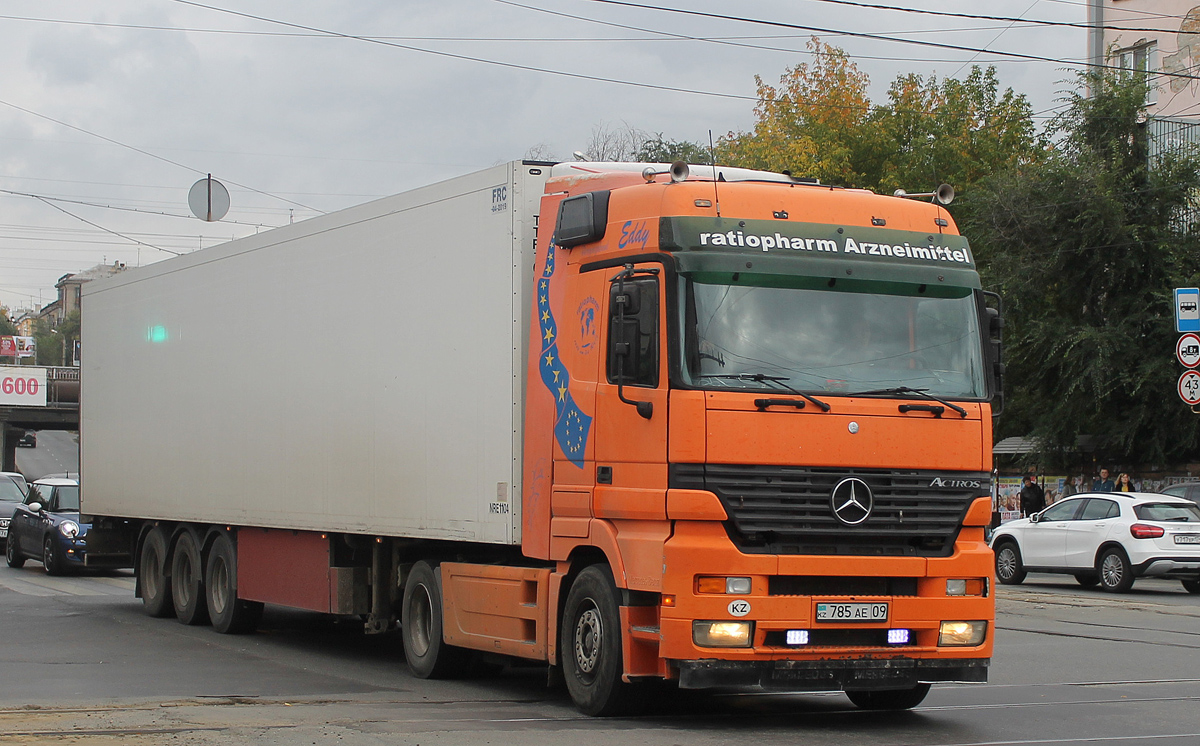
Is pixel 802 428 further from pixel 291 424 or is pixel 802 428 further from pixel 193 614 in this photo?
pixel 193 614

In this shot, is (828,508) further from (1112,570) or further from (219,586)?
(1112,570)

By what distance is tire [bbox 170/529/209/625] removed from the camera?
16328 mm

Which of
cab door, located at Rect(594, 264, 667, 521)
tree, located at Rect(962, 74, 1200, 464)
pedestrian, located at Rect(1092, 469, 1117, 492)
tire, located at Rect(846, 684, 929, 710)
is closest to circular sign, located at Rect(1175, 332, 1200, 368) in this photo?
tree, located at Rect(962, 74, 1200, 464)

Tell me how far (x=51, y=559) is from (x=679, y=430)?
1944 cm

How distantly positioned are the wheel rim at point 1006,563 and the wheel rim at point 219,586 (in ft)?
45.1

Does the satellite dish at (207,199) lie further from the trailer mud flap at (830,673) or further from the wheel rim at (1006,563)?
the trailer mud flap at (830,673)

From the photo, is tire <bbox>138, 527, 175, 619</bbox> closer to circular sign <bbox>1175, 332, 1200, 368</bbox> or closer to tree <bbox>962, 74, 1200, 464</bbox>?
circular sign <bbox>1175, 332, 1200, 368</bbox>

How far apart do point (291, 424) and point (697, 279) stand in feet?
19.4

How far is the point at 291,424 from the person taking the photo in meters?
13.8

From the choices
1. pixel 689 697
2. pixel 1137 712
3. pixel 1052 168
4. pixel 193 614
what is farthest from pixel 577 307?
pixel 1052 168

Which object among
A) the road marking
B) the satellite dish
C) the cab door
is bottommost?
the road marking

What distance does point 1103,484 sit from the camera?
31891 mm

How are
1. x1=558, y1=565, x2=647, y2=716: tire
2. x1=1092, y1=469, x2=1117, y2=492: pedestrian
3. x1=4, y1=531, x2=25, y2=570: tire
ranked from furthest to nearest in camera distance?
x1=1092, y1=469, x2=1117, y2=492: pedestrian
x1=4, y1=531, x2=25, y2=570: tire
x1=558, y1=565, x2=647, y2=716: tire

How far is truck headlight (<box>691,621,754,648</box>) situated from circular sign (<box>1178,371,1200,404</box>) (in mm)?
17046
